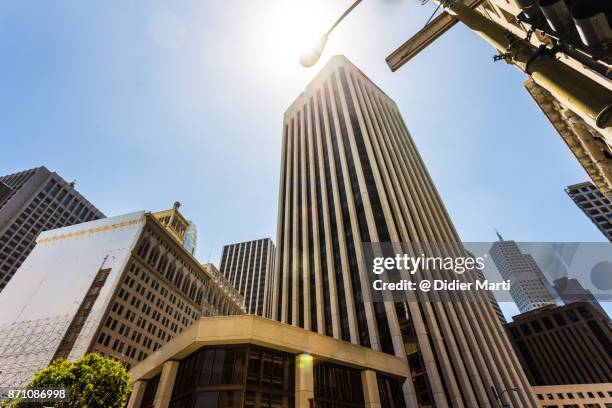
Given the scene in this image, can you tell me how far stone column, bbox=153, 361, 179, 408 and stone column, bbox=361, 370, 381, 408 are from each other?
12351 mm

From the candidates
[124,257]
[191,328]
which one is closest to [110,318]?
[124,257]

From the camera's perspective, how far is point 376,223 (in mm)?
43750

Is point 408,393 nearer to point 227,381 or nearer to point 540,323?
point 227,381

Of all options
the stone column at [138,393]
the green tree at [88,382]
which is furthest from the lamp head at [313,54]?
the green tree at [88,382]

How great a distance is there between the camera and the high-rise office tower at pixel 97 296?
58.0 m

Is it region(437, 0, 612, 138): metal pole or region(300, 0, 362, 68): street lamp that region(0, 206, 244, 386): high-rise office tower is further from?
region(437, 0, 612, 138): metal pole

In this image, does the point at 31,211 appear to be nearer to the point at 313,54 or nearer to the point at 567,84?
the point at 313,54

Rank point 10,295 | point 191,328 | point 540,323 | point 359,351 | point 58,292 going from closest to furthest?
point 191,328 → point 359,351 → point 58,292 → point 10,295 → point 540,323

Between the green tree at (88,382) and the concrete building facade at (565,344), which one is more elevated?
the concrete building facade at (565,344)

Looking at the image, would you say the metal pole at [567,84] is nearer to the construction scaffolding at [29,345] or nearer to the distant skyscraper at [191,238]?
the construction scaffolding at [29,345]

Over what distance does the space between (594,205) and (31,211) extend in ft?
665

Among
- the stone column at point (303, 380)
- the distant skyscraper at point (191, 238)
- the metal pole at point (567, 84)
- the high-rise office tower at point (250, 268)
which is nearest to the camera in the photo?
the metal pole at point (567, 84)

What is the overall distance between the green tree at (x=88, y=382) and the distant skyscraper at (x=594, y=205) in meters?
139

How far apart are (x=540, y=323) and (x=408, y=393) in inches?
4846
